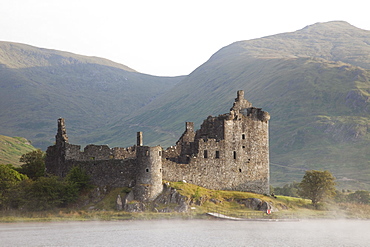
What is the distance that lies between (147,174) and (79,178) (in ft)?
29.3

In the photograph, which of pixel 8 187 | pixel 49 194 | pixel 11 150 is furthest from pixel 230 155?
pixel 11 150

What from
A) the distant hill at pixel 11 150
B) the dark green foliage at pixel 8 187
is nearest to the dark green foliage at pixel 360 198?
the dark green foliage at pixel 8 187

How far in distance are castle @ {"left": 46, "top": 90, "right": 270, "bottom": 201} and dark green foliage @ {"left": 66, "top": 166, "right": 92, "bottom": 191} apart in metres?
0.82

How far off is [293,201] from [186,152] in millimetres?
17092

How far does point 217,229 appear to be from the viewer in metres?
65.6

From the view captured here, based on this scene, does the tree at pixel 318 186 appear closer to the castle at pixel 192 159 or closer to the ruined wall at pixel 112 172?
the castle at pixel 192 159

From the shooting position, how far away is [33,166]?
82062 millimetres

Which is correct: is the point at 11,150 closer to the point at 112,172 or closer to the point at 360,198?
the point at 360,198

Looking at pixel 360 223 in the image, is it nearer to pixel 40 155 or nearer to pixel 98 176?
pixel 98 176

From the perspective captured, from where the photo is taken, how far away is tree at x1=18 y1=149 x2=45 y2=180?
8125cm

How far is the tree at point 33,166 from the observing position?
81.2 m

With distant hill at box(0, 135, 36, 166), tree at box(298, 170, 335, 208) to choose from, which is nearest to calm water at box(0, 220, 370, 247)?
tree at box(298, 170, 335, 208)

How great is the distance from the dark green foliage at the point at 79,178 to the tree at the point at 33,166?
39.2 feet

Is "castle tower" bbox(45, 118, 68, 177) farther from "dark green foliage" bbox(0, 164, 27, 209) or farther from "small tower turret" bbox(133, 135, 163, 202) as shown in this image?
"small tower turret" bbox(133, 135, 163, 202)
